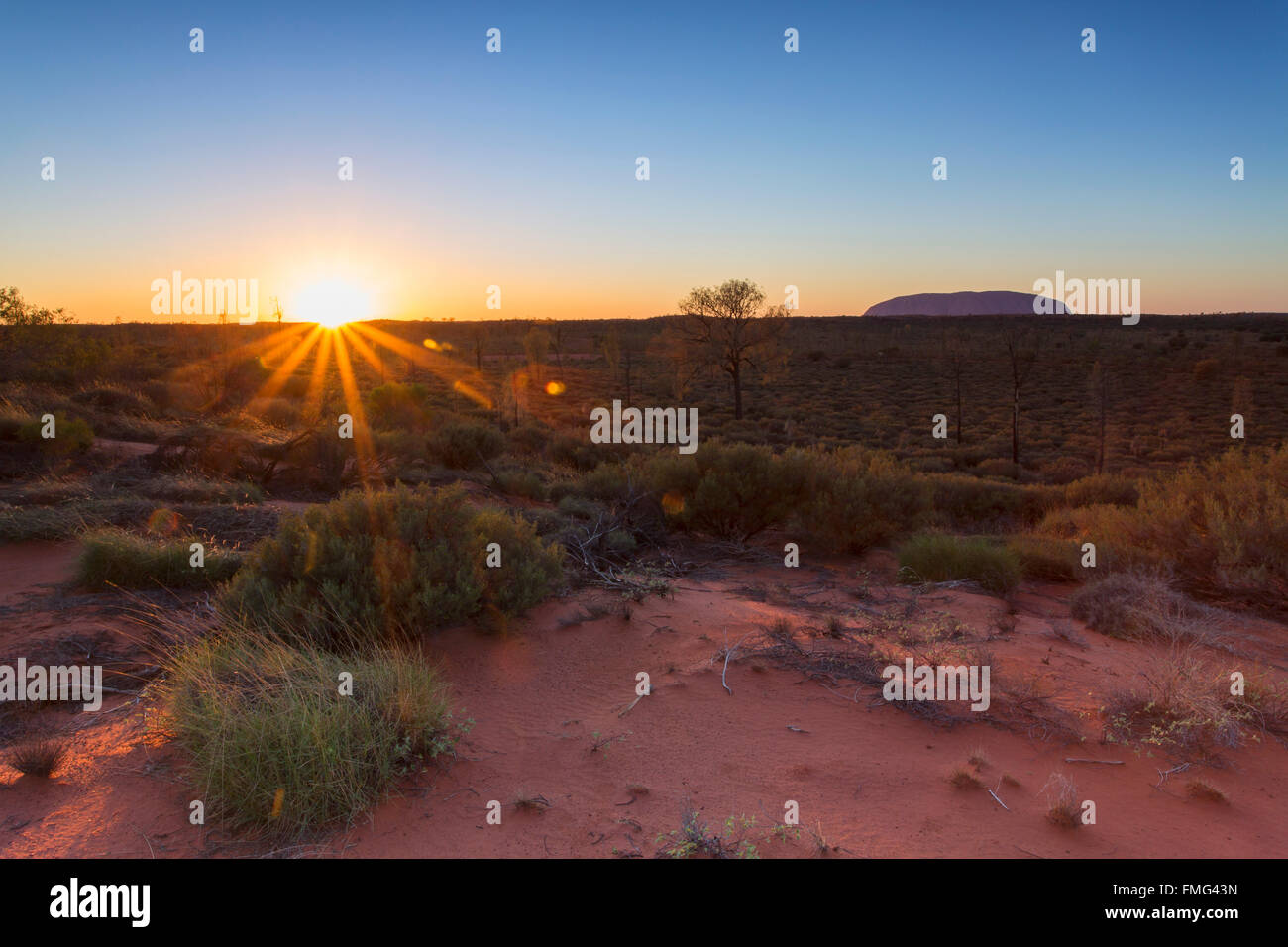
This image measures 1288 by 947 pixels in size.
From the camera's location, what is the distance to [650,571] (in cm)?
754

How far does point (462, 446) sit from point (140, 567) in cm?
972

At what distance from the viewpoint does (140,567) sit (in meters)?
6.48

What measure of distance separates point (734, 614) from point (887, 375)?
147 feet

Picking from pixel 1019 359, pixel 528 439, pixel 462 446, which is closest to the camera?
pixel 462 446

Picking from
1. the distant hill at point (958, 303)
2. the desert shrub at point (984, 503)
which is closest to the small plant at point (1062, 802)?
the desert shrub at point (984, 503)

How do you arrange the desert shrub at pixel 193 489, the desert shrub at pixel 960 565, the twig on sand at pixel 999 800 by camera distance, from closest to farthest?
the twig on sand at pixel 999 800 → the desert shrub at pixel 960 565 → the desert shrub at pixel 193 489

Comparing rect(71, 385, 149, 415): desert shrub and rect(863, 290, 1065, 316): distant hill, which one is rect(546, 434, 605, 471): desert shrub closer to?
rect(71, 385, 149, 415): desert shrub

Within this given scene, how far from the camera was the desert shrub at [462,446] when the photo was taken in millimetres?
15961

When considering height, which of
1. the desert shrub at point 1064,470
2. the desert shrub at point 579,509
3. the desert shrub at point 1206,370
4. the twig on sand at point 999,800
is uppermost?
the desert shrub at point 1206,370

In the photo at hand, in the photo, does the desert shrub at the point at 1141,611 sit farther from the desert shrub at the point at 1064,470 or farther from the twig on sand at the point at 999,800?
the desert shrub at the point at 1064,470

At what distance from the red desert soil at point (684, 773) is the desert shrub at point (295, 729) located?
0.47 ft

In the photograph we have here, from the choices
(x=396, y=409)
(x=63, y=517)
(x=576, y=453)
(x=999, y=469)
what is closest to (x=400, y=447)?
(x=576, y=453)

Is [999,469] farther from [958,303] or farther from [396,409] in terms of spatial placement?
[958,303]

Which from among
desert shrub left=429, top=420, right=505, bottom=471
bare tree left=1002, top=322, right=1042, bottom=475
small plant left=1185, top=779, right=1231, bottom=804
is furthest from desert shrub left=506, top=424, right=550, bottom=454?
small plant left=1185, top=779, right=1231, bottom=804
